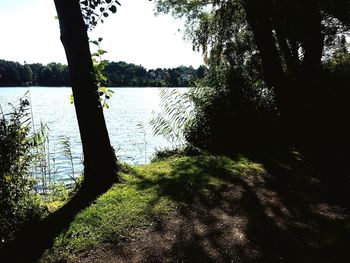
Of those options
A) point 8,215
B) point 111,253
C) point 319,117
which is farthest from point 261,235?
point 319,117

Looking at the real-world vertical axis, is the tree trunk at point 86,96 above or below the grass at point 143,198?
above

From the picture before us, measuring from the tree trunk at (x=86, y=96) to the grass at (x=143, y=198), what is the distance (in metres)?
0.51

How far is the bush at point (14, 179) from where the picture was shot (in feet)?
13.8

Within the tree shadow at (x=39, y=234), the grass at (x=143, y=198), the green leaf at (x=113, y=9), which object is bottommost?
the tree shadow at (x=39, y=234)

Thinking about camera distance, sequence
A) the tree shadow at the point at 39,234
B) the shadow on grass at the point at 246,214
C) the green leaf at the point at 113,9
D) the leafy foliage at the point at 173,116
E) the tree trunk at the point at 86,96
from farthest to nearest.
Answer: the leafy foliage at the point at 173,116 < the tree trunk at the point at 86,96 < the green leaf at the point at 113,9 < the tree shadow at the point at 39,234 < the shadow on grass at the point at 246,214

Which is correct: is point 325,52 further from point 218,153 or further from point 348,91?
point 218,153

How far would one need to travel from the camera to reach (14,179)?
4.36m

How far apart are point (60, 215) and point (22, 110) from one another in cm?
165

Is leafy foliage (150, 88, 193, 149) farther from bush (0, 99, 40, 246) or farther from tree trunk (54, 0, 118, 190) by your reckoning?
bush (0, 99, 40, 246)

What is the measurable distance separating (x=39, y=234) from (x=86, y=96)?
99.7 inches

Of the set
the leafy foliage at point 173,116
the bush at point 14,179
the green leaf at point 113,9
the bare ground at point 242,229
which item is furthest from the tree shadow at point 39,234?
the leafy foliage at point 173,116

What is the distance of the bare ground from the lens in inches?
149

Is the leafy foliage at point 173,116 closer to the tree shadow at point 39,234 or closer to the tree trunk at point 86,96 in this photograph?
the tree trunk at point 86,96

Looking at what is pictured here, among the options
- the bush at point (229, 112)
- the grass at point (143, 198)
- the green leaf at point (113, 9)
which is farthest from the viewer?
the bush at point (229, 112)
